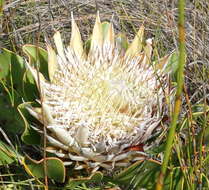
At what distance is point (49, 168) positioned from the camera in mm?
1360

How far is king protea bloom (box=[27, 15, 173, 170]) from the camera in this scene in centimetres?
139

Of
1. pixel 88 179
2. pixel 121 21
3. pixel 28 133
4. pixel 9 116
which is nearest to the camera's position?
pixel 88 179

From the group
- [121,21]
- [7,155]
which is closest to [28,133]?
[7,155]

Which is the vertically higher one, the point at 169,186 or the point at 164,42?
the point at 164,42

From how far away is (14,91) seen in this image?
5.21ft

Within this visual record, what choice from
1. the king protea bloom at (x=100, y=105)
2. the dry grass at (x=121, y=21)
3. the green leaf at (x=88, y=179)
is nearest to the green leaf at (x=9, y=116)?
the king protea bloom at (x=100, y=105)

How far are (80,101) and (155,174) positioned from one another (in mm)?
308

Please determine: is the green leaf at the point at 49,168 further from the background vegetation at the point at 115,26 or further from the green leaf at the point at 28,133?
the background vegetation at the point at 115,26

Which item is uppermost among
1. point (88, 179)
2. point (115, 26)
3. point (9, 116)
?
point (115, 26)

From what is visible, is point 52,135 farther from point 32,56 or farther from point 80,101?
point 32,56

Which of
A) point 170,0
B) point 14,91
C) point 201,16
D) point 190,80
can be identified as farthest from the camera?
point 170,0

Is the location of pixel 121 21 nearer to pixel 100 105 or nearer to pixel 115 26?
pixel 115 26

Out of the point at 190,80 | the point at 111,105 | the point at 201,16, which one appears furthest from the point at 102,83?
the point at 201,16

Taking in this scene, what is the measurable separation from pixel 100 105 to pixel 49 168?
24 cm
